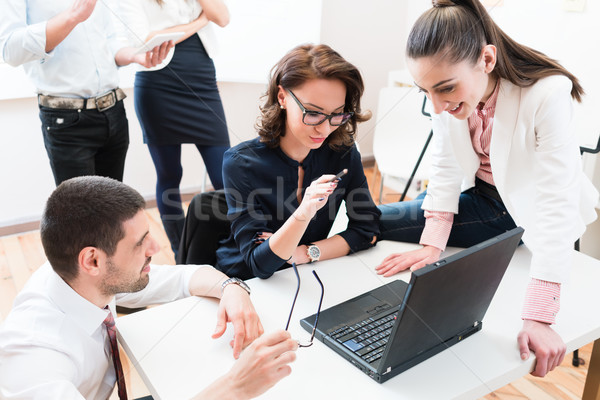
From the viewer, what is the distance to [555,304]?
1.16m

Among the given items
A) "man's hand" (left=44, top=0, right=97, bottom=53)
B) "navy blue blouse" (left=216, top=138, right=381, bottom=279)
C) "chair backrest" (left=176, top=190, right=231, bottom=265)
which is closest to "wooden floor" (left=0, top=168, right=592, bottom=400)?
"chair backrest" (left=176, top=190, right=231, bottom=265)

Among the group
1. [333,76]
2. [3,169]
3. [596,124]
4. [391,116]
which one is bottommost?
[3,169]

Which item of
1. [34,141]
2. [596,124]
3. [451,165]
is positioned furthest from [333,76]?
[34,141]

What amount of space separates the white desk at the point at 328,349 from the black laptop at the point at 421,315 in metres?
0.02

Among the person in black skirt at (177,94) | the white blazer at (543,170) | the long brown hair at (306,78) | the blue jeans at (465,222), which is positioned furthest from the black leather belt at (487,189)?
the person in black skirt at (177,94)

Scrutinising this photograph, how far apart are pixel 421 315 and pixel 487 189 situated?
0.75m

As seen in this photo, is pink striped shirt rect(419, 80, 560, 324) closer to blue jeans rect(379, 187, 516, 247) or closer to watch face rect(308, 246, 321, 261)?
blue jeans rect(379, 187, 516, 247)

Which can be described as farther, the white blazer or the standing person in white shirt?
the standing person in white shirt

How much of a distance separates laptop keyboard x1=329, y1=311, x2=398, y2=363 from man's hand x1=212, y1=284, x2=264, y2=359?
0.16 metres

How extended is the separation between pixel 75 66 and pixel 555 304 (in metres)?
1.72

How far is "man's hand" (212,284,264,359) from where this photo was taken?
41.9 inches

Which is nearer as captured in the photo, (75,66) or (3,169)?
(75,66)

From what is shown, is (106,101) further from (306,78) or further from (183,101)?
(306,78)

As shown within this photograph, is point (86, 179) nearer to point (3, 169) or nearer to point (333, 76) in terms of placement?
point (333, 76)
